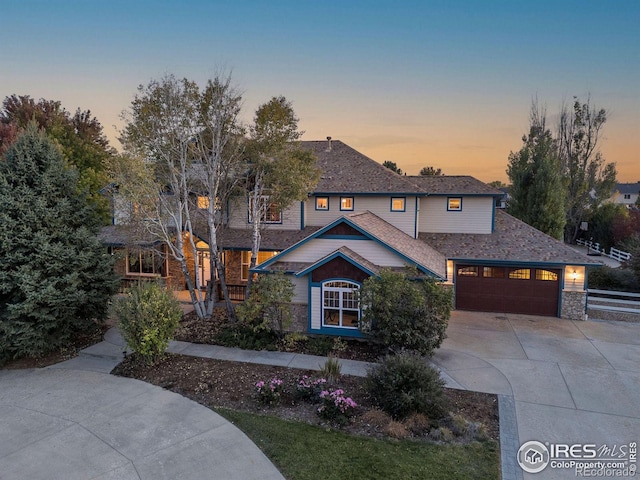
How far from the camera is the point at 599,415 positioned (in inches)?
301

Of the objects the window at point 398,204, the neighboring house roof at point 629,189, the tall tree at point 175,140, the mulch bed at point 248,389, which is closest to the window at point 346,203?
the window at point 398,204

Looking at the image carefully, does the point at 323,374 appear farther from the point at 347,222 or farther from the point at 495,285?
the point at 495,285

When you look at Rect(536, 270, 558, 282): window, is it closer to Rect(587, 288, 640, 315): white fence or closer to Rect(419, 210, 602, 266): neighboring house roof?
Rect(419, 210, 602, 266): neighboring house roof

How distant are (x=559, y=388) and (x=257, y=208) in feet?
36.3

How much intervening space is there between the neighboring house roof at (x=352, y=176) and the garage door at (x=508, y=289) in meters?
4.42

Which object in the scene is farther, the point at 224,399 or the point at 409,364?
the point at 224,399

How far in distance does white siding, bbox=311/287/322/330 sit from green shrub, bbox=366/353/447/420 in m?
4.54

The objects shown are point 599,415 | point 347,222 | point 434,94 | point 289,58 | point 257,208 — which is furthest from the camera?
point 434,94

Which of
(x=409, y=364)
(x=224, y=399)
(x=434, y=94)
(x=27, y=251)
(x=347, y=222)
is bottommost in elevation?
(x=224, y=399)

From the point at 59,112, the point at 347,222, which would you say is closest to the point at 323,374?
the point at 347,222

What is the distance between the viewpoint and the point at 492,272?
1567 centimetres

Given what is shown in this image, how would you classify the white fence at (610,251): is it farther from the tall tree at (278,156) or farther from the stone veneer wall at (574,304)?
the tall tree at (278,156)

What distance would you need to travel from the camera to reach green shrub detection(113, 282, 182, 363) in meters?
9.81

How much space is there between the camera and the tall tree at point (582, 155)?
31.6m
